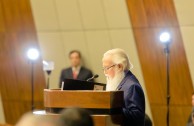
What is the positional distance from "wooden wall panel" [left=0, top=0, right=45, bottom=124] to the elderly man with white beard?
16.0ft

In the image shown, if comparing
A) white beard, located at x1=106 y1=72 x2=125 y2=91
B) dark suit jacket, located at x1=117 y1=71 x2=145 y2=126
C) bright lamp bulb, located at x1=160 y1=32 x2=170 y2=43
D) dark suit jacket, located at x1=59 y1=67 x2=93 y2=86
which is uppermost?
bright lamp bulb, located at x1=160 y1=32 x2=170 y2=43

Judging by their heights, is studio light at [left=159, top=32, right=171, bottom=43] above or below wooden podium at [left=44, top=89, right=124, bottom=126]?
above

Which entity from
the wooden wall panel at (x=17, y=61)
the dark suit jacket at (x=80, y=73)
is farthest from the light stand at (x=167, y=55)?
the wooden wall panel at (x=17, y=61)

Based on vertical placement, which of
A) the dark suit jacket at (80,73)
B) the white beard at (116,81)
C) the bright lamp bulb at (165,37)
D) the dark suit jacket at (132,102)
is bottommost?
the dark suit jacket at (132,102)

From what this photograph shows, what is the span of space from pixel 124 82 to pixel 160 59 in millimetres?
3437

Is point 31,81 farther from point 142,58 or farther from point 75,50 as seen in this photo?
point 142,58

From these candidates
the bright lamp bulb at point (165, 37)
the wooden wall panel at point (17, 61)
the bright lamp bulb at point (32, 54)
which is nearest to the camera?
the bright lamp bulb at point (165, 37)

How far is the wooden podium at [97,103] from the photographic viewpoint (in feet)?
10.0

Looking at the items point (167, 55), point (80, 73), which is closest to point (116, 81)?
point (167, 55)

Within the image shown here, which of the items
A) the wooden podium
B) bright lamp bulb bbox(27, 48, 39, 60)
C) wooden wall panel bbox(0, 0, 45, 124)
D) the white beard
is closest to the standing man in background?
bright lamp bulb bbox(27, 48, 39, 60)

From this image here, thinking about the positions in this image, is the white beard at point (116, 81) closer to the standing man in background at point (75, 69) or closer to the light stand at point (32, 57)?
the standing man in background at point (75, 69)

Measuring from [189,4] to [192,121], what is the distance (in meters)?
1.61

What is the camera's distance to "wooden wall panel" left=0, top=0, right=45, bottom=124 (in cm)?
821

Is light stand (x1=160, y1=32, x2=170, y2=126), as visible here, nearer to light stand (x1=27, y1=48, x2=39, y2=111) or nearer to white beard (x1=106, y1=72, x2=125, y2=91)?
light stand (x1=27, y1=48, x2=39, y2=111)
